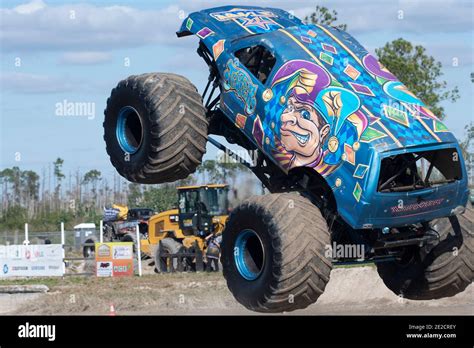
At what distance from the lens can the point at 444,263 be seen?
13234mm

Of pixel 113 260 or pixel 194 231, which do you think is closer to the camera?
pixel 113 260

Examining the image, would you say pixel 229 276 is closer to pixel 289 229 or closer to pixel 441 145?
pixel 289 229

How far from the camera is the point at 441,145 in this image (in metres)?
12.0

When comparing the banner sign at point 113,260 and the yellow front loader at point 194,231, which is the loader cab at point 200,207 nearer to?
the yellow front loader at point 194,231

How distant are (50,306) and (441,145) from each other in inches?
576

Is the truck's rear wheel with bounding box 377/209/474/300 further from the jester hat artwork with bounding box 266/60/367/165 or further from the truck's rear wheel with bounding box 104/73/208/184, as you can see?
the truck's rear wheel with bounding box 104/73/208/184

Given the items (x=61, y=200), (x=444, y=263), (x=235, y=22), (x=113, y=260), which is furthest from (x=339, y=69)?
(x=61, y=200)

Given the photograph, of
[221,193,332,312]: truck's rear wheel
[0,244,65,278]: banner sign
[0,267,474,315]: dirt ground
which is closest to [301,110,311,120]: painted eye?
[221,193,332,312]: truck's rear wheel

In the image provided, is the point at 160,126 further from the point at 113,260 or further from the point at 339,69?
the point at 113,260

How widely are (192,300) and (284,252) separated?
1310 cm

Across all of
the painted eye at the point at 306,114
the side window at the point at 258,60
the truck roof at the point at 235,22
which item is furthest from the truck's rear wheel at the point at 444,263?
the truck roof at the point at 235,22
